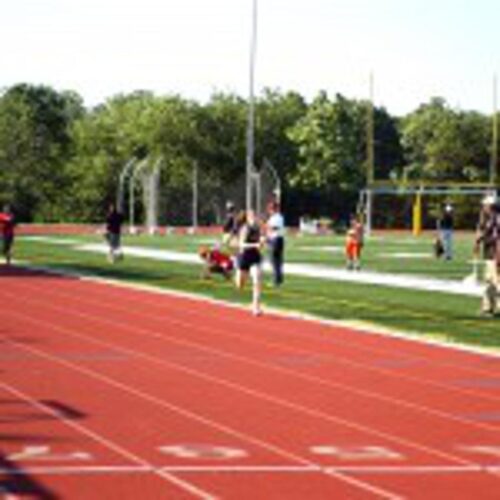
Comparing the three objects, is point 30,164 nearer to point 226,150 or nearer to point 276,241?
point 226,150

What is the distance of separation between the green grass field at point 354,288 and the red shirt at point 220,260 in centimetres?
39

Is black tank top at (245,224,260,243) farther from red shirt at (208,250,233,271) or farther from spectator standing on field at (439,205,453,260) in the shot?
spectator standing on field at (439,205,453,260)

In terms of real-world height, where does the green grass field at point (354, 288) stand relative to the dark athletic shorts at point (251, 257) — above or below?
below

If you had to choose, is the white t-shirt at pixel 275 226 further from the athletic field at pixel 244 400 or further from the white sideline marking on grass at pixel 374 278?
the athletic field at pixel 244 400

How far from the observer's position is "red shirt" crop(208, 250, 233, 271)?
35.5 m

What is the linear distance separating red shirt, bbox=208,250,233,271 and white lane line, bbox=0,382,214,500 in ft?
67.6

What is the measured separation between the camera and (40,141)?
109m

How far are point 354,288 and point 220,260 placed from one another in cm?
426

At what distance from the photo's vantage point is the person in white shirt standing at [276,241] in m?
32.8

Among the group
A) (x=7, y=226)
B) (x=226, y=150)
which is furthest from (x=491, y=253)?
(x=226, y=150)

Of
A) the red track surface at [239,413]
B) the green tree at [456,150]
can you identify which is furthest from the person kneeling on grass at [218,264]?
the green tree at [456,150]

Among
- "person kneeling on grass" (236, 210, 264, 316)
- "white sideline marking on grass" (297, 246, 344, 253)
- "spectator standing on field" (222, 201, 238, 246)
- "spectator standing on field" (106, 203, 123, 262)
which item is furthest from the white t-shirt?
"white sideline marking on grass" (297, 246, 344, 253)

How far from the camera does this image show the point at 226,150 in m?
99.6

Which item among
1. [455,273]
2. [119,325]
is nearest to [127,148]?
[455,273]
